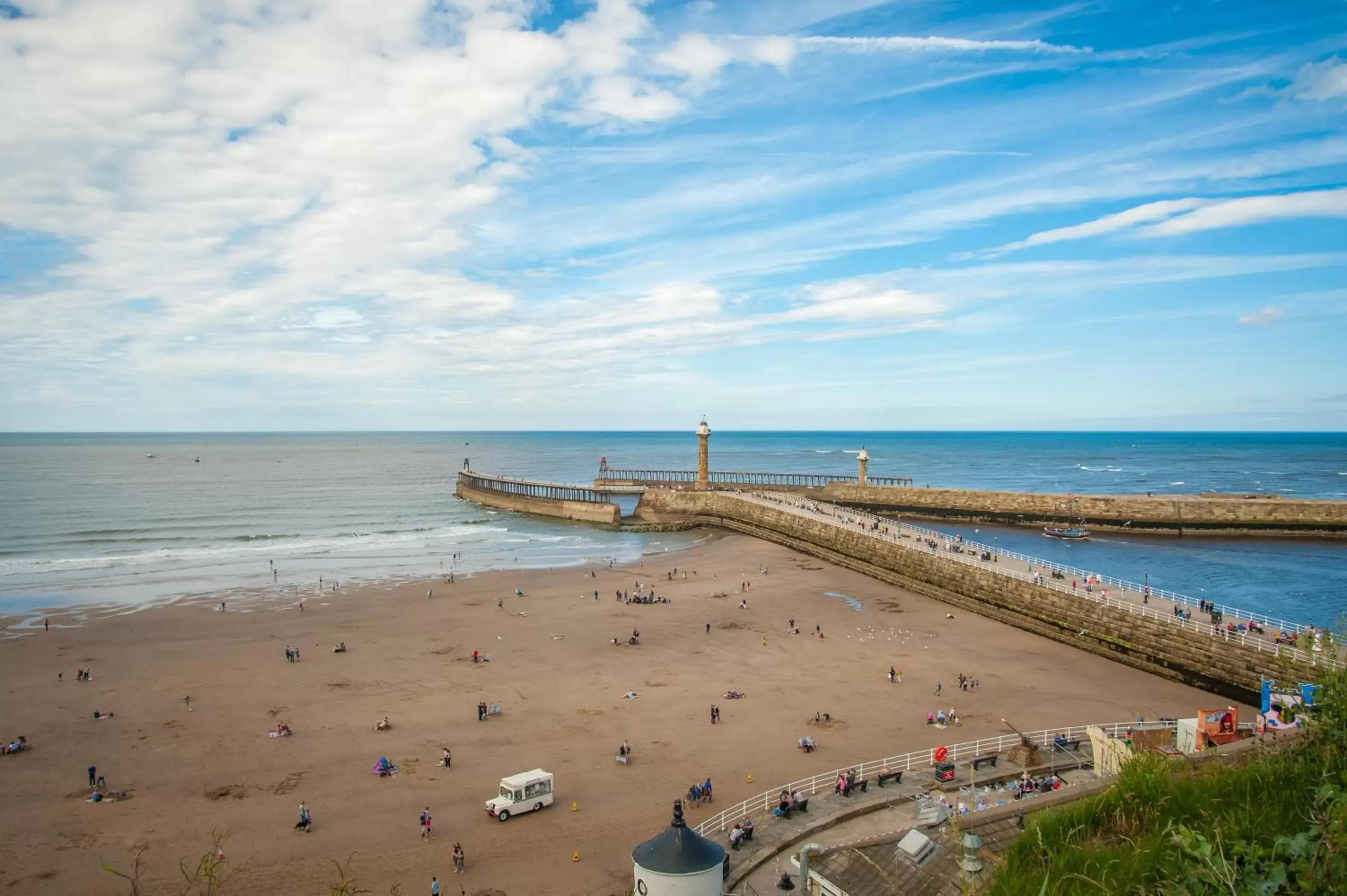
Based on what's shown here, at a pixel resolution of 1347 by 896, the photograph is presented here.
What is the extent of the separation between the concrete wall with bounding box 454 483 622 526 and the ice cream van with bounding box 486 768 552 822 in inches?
2208

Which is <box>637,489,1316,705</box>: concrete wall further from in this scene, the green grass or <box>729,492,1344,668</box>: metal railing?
the green grass

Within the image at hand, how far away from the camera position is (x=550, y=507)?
84.1 metres

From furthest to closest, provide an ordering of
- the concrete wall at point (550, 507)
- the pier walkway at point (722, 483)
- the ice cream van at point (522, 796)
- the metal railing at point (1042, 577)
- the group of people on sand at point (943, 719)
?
the pier walkway at point (722, 483), the concrete wall at point (550, 507), the metal railing at point (1042, 577), the group of people on sand at point (943, 719), the ice cream van at point (522, 796)

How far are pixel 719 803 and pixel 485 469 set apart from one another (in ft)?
472

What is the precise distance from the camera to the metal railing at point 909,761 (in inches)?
742

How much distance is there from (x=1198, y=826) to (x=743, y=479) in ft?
345

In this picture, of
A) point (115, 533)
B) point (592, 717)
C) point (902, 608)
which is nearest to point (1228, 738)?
point (592, 717)

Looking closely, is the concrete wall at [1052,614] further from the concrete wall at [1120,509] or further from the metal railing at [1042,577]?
the concrete wall at [1120,509]

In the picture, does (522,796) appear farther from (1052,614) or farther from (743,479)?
(743,479)

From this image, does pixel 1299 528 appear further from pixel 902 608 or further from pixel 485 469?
pixel 485 469

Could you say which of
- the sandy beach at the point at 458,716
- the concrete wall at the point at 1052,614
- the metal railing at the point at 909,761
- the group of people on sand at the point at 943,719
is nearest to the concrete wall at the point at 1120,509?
the concrete wall at the point at 1052,614

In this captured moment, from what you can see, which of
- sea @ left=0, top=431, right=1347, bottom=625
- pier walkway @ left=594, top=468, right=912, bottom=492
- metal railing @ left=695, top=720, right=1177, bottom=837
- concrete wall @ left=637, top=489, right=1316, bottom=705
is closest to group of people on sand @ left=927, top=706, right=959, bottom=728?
metal railing @ left=695, top=720, right=1177, bottom=837

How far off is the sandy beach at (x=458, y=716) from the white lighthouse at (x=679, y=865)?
5700 millimetres

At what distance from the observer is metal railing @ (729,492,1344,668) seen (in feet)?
86.1
